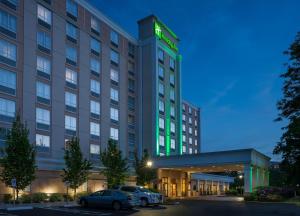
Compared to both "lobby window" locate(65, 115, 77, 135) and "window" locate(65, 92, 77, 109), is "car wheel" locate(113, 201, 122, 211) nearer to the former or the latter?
"lobby window" locate(65, 115, 77, 135)

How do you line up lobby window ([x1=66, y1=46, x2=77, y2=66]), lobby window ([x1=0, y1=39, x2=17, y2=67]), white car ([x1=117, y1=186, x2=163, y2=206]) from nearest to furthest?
white car ([x1=117, y1=186, x2=163, y2=206]) → lobby window ([x1=0, y1=39, x2=17, y2=67]) → lobby window ([x1=66, y1=46, x2=77, y2=66])

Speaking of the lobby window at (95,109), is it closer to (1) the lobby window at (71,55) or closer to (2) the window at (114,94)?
(2) the window at (114,94)

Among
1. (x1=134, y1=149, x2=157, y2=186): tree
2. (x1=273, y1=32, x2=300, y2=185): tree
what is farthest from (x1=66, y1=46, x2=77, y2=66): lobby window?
(x1=273, y1=32, x2=300, y2=185): tree

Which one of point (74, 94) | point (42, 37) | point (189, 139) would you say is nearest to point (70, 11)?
point (42, 37)

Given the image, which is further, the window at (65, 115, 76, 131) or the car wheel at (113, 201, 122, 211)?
the window at (65, 115, 76, 131)

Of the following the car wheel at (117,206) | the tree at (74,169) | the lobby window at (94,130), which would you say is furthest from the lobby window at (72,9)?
the car wheel at (117,206)

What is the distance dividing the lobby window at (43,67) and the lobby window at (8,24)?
3820mm

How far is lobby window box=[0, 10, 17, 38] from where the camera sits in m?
37.0

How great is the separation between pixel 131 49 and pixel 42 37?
1960cm

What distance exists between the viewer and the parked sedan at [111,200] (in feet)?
92.2

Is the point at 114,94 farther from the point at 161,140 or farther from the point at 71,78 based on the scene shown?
the point at 161,140

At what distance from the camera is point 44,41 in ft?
137

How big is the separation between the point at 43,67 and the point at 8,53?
4.72 meters

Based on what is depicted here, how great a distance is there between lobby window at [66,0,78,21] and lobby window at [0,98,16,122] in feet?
45.8
